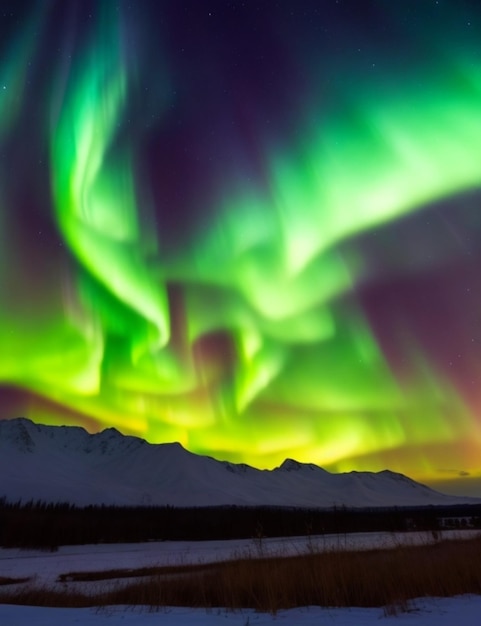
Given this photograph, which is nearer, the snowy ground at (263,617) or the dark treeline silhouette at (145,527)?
the snowy ground at (263,617)

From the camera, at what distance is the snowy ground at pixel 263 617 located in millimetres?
6707

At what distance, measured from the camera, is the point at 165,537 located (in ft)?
341

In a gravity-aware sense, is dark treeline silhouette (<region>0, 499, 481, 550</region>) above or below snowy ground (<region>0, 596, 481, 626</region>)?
above

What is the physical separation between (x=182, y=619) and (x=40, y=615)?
2129 millimetres

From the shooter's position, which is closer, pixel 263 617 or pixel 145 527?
pixel 263 617

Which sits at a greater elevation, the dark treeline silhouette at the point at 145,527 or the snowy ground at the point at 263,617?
the dark treeline silhouette at the point at 145,527

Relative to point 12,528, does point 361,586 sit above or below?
below

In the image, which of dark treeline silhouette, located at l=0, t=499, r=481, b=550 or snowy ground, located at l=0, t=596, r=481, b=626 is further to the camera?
dark treeline silhouette, located at l=0, t=499, r=481, b=550

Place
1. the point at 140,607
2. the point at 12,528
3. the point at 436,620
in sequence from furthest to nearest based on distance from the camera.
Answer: the point at 12,528 < the point at 140,607 < the point at 436,620

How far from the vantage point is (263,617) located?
7480mm

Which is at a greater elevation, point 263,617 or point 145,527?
point 145,527

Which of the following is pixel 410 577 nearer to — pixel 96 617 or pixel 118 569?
pixel 96 617

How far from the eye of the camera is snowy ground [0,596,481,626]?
22.0ft

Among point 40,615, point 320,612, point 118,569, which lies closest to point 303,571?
point 320,612
